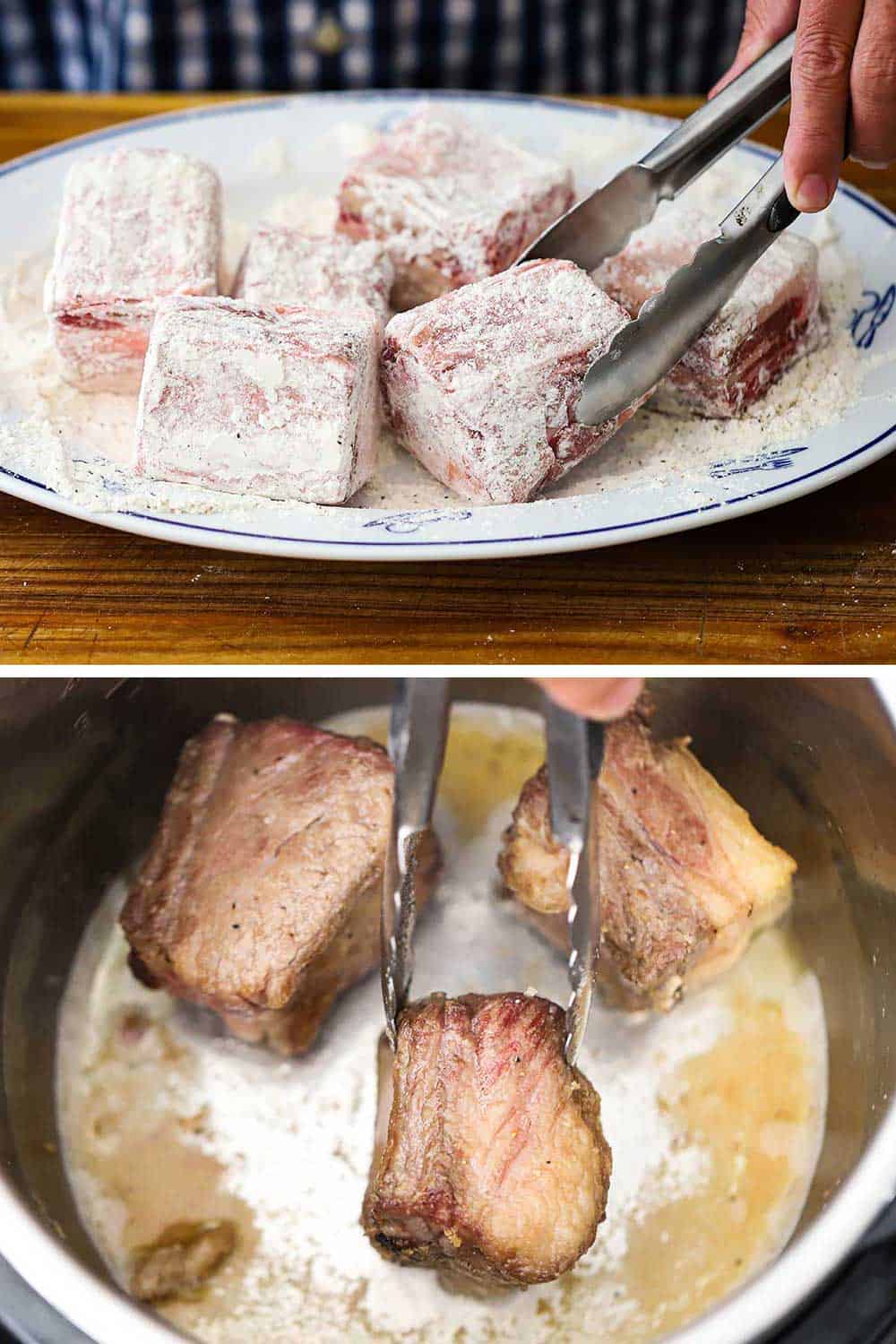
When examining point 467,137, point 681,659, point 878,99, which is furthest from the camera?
point 467,137

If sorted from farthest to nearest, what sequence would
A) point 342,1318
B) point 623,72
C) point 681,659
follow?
1. point 623,72
2. point 681,659
3. point 342,1318

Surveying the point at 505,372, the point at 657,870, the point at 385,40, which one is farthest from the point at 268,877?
the point at 385,40

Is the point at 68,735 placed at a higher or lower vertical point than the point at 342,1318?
higher

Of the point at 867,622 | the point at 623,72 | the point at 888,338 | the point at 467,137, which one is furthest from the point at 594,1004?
the point at 623,72

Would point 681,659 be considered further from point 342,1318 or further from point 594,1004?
point 342,1318

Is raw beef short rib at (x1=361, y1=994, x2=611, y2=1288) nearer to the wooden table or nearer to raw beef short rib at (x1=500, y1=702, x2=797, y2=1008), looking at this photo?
raw beef short rib at (x1=500, y1=702, x2=797, y2=1008)

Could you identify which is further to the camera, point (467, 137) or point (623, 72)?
point (623, 72)
